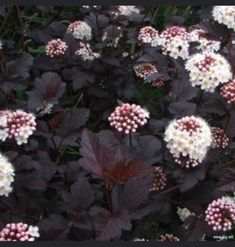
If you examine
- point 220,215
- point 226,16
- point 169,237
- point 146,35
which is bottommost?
point 169,237

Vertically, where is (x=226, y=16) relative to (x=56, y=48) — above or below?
above

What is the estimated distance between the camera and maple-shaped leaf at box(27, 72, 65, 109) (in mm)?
2387

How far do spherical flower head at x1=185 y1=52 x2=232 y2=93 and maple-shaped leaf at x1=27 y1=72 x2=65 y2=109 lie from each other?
0.56 meters

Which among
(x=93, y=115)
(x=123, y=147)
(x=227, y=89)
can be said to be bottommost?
(x=93, y=115)

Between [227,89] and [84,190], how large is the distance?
0.67 meters

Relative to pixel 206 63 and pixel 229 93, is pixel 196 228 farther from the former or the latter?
pixel 206 63

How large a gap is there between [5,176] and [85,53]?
1402 mm

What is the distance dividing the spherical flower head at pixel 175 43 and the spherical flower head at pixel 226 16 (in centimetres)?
23

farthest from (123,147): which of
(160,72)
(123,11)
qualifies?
(123,11)

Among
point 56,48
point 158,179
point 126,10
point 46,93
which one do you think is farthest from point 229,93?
point 126,10

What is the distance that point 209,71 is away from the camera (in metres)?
2.28

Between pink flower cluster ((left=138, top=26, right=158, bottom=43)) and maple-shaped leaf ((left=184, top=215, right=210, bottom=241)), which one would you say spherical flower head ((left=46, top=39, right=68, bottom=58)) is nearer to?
pink flower cluster ((left=138, top=26, right=158, bottom=43))

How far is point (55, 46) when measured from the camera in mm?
3092

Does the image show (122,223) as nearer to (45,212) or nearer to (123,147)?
(123,147)
